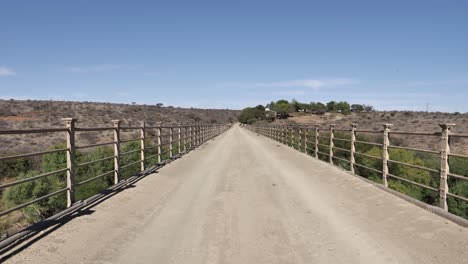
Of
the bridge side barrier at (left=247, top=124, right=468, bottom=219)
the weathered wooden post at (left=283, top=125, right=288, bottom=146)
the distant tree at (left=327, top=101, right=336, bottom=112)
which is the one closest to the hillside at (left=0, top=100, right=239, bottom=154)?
the weathered wooden post at (left=283, top=125, right=288, bottom=146)

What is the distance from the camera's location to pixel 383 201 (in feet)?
29.8

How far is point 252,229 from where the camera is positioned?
670cm

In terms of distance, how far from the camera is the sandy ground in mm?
5418

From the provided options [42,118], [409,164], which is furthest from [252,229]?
[42,118]

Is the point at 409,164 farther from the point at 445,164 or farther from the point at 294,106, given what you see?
the point at 294,106

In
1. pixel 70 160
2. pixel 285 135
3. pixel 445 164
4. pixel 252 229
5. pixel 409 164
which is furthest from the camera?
pixel 285 135

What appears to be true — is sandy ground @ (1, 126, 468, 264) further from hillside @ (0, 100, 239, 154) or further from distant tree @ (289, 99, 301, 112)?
distant tree @ (289, 99, 301, 112)

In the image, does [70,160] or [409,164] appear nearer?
[70,160]

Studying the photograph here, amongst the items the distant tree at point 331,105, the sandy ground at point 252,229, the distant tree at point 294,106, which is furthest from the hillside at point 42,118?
the distant tree at point 331,105

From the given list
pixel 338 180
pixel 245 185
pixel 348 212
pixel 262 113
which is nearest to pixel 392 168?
pixel 338 180

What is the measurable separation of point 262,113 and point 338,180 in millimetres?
161593

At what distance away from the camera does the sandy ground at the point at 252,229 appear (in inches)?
213

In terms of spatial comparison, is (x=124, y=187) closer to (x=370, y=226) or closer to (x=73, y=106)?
(x=370, y=226)

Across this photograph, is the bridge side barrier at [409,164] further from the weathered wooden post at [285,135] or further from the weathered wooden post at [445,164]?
the weathered wooden post at [285,135]
